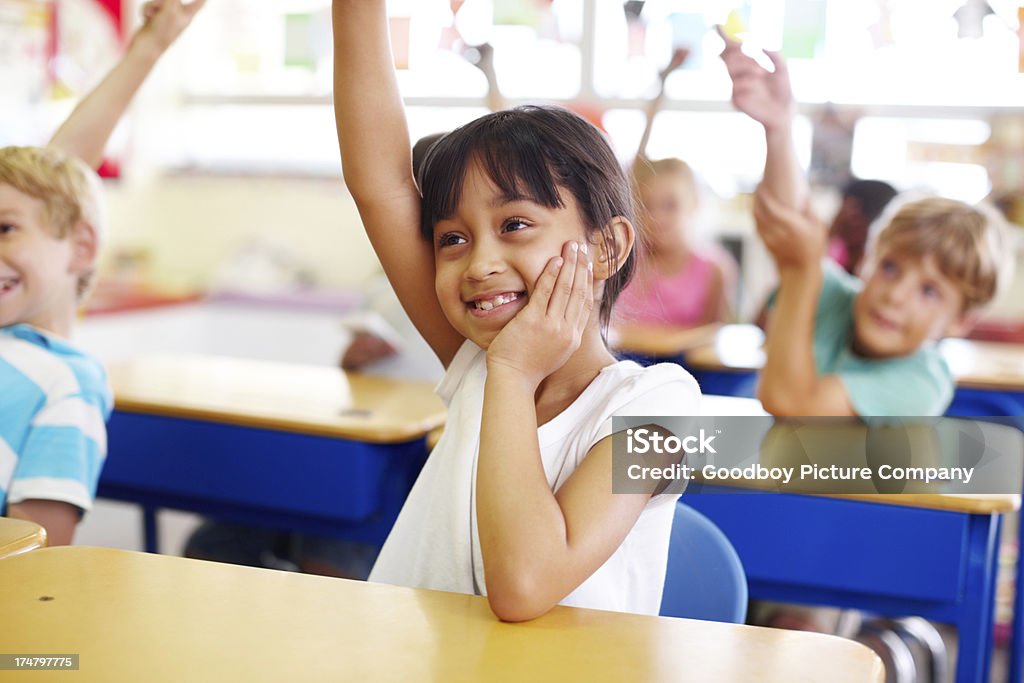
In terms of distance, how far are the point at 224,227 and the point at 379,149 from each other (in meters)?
4.36

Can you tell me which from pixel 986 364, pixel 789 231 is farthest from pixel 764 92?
pixel 986 364

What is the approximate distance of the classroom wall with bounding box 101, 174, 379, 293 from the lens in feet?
16.2

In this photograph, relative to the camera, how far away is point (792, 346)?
1895 millimetres

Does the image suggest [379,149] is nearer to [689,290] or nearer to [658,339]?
[658,339]

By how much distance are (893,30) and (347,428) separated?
300 cm

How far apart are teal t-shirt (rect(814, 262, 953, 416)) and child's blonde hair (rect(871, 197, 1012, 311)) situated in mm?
113

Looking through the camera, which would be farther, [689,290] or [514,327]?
[689,290]

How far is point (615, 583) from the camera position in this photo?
1.02 meters

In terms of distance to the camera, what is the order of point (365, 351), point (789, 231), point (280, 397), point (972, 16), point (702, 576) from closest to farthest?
point (702, 576), point (789, 231), point (280, 397), point (365, 351), point (972, 16)

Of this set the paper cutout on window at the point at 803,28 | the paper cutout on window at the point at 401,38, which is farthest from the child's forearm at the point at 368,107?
the paper cutout on window at the point at 401,38

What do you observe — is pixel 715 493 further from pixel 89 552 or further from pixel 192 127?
pixel 192 127

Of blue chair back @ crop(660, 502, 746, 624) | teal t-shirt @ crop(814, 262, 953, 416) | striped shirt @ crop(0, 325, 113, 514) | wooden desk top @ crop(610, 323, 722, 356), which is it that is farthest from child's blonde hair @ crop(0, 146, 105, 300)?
wooden desk top @ crop(610, 323, 722, 356)

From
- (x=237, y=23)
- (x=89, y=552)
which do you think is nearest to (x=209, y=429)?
(x=89, y=552)

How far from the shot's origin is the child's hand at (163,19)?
1.51m
